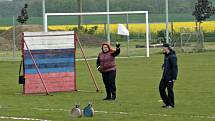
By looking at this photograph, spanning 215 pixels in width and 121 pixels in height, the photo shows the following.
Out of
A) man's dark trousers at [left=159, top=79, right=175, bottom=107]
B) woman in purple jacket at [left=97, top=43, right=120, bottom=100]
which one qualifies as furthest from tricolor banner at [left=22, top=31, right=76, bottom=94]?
man's dark trousers at [left=159, top=79, right=175, bottom=107]

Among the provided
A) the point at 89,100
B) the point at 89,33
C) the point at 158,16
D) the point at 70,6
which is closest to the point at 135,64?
the point at 89,100

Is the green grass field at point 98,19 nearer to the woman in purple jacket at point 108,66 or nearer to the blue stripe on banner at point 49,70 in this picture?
the blue stripe on banner at point 49,70

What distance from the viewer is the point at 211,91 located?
23.0 metres

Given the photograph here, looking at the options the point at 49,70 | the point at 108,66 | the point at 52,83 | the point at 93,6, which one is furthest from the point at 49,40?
the point at 93,6

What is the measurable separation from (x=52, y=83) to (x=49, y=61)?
81cm

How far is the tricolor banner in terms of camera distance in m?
24.2

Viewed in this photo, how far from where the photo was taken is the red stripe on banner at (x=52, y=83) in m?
24.1

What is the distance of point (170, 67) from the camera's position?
18375 millimetres

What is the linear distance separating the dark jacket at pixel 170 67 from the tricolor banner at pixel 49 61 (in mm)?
6659

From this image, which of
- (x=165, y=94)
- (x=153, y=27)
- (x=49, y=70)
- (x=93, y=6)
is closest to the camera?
(x=165, y=94)

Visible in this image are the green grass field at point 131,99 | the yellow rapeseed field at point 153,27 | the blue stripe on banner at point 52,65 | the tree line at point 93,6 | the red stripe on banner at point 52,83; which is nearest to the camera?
the green grass field at point 131,99

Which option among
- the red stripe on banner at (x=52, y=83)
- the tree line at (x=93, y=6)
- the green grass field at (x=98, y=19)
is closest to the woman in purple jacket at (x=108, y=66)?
the red stripe on banner at (x=52, y=83)

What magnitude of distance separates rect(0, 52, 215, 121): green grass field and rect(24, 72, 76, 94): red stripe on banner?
1.99 feet

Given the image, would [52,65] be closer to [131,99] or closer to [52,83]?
[52,83]
